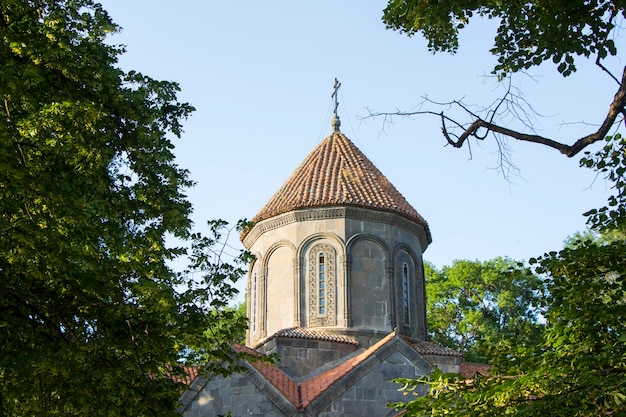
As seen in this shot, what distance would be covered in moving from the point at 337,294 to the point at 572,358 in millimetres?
10313

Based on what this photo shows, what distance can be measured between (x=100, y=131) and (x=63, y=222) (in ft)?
3.79

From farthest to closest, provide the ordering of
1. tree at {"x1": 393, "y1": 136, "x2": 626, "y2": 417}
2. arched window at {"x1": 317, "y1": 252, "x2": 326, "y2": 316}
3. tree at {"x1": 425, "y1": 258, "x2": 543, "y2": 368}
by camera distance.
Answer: tree at {"x1": 425, "y1": 258, "x2": 543, "y2": 368}
arched window at {"x1": 317, "y1": 252, "x2": 326, "y2": 316}
tree at {"x1": 393, "y1": 136, "x2": 626, "y2": 417}

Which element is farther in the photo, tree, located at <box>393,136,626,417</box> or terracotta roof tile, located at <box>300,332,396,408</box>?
terracotta roof tile, located at <box>300,332,396,408</box>

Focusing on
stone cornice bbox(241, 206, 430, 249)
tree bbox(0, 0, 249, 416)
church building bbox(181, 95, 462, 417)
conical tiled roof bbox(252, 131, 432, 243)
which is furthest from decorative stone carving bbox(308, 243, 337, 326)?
tree bbox(0, 0, 249, 416)

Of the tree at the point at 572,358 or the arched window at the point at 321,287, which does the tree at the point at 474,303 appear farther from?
the tree at the point at 572,358

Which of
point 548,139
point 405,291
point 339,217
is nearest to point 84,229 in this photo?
point 548,139

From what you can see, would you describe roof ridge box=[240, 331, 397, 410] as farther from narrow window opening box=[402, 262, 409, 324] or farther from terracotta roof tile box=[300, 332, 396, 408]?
narrow window opening box=[402, 262, 409, 324]

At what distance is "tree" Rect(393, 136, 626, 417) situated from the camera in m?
7.04

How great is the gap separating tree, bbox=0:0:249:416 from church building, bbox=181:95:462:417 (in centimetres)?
591

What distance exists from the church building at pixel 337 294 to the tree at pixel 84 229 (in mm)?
5907

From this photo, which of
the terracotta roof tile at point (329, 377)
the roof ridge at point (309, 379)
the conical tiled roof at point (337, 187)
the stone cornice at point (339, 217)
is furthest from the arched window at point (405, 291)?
the terracotta roof tile at point (329, 377)

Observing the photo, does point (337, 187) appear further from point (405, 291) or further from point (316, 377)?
point (316, 377)

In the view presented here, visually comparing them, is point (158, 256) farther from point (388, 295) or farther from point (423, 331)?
point (423, 331)

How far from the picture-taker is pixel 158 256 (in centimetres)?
967
